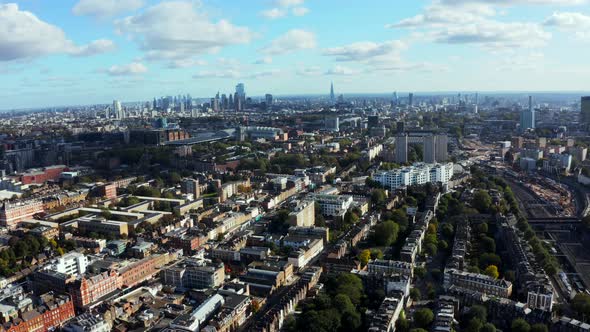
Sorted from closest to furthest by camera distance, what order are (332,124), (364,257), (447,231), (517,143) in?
(364,257)
(447,231)
(517,143)
(332,124)

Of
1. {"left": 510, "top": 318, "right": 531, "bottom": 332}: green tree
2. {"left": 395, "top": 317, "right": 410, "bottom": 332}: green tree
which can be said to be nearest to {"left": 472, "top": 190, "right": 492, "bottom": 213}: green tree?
{"left": 510, "top": 318, "right": 531, "bottom": 332}: green tree

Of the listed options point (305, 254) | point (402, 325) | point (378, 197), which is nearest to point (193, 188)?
A: point (378, 197)

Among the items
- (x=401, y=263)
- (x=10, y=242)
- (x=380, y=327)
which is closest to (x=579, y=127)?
(x=401, y=263)

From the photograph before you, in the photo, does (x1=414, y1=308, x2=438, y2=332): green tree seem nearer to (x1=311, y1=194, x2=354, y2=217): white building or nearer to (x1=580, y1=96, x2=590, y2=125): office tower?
(x1=311, y1=194, x2=354, y2=217): white building

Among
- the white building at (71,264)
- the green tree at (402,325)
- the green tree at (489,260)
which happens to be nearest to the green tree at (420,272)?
the green tree at (489,260)

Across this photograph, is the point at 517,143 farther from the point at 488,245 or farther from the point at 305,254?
the point at 305,254

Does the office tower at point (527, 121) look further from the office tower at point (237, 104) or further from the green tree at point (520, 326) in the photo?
the office tower at point (237, 104)
